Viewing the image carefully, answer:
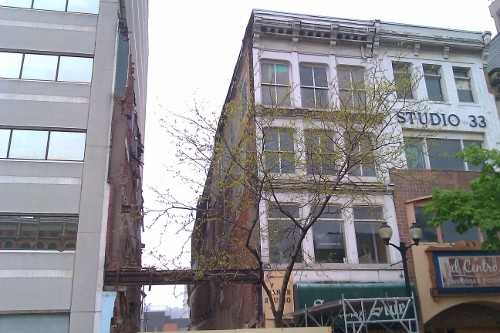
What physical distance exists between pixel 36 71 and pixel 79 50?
6.34 feet

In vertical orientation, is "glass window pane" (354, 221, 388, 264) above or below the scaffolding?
above

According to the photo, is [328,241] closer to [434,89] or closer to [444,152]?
[444,152]

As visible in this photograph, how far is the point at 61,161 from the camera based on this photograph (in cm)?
1919

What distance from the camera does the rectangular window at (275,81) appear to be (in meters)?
21.5

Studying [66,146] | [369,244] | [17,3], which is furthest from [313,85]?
[17,3]

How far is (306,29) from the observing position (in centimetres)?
2233

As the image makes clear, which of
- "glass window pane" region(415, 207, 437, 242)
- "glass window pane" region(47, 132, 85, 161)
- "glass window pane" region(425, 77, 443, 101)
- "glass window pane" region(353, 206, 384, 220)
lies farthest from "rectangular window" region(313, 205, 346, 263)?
"glass window pane" region(47, 132, 85, 161)

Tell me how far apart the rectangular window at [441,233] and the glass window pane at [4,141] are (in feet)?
53.5

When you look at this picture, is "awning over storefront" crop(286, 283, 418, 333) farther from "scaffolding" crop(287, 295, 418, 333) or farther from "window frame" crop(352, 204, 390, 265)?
"window frame" crop(352, 204, 390, 265)

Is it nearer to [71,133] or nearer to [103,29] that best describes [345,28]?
[103,29]

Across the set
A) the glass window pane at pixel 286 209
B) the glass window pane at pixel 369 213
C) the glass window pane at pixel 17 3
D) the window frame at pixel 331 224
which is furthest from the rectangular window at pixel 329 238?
Result: the glass window pane at pixel 17 3

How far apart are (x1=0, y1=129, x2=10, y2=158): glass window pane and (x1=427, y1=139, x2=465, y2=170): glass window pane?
17341 millimetres

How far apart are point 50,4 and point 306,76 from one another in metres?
11.5

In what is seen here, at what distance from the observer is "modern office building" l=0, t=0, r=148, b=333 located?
17453 millimetres
